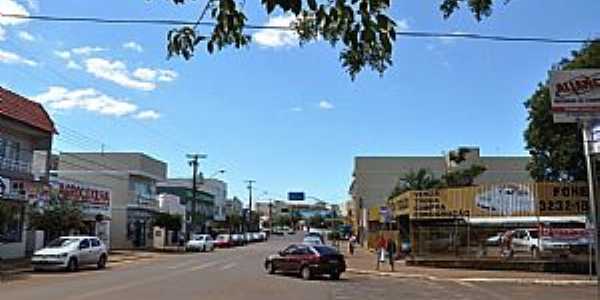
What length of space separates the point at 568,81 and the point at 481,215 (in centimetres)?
2820

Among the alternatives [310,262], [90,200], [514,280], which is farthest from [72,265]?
[90,200]

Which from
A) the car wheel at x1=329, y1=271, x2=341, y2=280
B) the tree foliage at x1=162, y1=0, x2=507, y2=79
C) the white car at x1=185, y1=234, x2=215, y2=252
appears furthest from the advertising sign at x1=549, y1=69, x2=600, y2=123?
the white car at x1=185, y1=234, x2=215, y2=252

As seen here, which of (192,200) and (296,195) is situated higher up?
(296,195)

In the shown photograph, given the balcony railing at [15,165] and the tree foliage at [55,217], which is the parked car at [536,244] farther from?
the balcony railing at [15,165]

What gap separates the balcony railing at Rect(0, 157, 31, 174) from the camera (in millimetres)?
38969

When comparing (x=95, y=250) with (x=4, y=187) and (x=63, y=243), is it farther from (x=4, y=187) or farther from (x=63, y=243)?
(x=4, y=187)

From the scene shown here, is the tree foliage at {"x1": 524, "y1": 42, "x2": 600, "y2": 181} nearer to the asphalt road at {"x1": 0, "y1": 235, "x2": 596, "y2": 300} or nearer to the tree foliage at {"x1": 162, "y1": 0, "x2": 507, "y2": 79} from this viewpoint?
the asphalt road at {"x1": 0, "y1": 235, "x2": 596, "y2": 300}

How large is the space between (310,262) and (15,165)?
17714mm

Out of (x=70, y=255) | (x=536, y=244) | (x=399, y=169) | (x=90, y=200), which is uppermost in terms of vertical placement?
(x=399, y=169)

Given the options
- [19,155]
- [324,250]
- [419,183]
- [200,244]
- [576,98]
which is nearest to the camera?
[576,98]

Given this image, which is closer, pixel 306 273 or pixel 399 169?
pixel 306 273

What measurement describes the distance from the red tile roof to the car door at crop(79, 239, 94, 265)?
777cm

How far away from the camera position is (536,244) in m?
37.6

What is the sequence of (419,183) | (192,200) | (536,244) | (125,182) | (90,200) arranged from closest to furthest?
(536,244)
(90,200)
(125,182)
(419,183)
(192,200)
